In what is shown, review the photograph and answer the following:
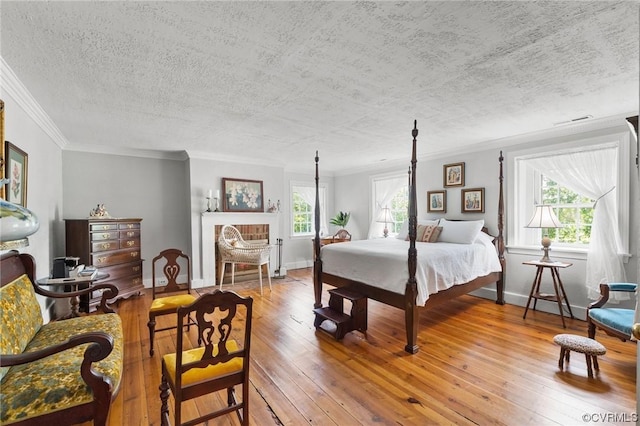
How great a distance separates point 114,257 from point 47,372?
2.89 meters

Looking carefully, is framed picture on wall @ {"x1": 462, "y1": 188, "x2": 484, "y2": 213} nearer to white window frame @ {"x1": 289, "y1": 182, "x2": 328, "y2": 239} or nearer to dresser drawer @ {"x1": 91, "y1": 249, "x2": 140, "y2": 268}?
white window frame @ {"x1": 289, "y1": 182, "x2": 328, "y2": 239}

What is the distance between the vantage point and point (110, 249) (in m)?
3.91

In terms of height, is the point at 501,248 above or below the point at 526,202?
below

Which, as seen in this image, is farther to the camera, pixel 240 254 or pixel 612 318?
pixel 240 254

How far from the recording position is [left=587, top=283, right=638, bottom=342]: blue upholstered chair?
7.55ft

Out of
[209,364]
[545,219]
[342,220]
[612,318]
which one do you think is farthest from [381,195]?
[209,364]

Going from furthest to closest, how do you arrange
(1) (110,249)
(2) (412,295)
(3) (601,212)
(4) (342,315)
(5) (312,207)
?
(5) (312,207) < (1) (110,249) < (3) (601,212) < (4) (342,315) < (2) (412,295)

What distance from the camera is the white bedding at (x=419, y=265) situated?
9.45 feet

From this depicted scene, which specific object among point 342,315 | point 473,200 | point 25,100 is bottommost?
point 342,315

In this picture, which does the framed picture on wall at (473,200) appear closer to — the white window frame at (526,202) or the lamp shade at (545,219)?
the white window frame at (526,202)

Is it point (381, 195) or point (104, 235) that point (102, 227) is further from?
point (381, 195)

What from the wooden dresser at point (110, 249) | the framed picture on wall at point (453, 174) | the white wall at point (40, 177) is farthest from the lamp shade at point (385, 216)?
the white wall at point (40, 177)

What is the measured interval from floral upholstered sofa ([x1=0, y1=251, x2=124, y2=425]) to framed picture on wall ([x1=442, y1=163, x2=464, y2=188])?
188 inches

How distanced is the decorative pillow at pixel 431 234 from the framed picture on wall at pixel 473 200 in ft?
2.20
